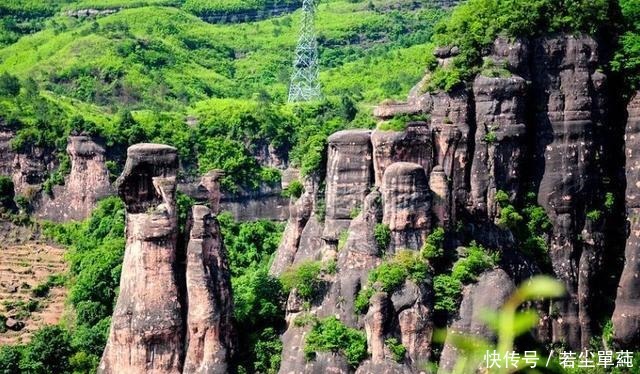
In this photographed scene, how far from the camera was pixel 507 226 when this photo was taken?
113 feet

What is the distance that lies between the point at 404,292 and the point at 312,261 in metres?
4.79

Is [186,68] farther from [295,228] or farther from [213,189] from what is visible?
[213,189]

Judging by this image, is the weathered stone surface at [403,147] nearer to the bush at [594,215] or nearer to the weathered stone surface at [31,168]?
the bush at [594,215]

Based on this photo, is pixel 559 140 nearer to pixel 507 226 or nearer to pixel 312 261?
pixel 507 226

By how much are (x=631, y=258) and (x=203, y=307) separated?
16.7 meters

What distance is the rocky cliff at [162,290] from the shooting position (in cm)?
2814

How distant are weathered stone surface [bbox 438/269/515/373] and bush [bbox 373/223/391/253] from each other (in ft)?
8.74

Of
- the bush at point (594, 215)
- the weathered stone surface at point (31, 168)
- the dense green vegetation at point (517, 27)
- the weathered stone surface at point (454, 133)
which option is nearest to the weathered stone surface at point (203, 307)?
the weathered stone surface at point (454, 133)

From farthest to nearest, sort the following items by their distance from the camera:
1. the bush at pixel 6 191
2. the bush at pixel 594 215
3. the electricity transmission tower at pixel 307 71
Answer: the electricity transmission tower at pixel 307 71 < the bush at pixel 6 191 < the bush at pixel 594 215

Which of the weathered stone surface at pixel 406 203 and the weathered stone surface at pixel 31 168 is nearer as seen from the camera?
the weathered stone surface at pixel 406 203

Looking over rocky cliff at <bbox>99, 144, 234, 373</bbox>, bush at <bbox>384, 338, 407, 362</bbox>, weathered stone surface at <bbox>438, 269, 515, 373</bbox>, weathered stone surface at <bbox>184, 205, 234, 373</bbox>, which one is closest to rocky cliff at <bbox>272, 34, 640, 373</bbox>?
weathered stone surface at <bbox>438, 269, 515, 373</bbox>

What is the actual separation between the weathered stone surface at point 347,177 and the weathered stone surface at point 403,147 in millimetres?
755

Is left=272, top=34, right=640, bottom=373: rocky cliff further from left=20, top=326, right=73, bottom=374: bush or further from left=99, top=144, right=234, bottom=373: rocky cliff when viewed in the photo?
left=20, top=326, right=73, bottom=374: bush

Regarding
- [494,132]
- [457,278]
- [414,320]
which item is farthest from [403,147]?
[494,132]
